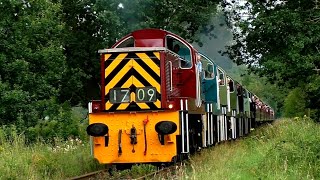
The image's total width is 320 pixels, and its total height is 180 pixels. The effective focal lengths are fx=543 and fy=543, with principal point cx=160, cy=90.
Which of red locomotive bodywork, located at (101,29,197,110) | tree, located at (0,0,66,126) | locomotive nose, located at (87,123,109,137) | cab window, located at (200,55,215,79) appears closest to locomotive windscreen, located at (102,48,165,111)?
red locomotive bodywork, located at (101,29,197,110)

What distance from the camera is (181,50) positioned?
13.2m

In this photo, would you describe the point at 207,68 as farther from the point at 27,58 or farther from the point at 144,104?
the point at 27,58

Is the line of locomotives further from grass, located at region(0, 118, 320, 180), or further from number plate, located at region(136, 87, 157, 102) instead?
grass, located at region(0, 118, 320, 180)

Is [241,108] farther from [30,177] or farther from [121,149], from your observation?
[30,177]

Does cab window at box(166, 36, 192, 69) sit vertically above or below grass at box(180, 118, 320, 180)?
above

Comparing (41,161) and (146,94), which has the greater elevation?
(146,94)

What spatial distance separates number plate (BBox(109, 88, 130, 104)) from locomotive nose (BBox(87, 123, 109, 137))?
716 millimetres

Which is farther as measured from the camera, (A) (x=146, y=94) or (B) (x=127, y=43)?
(B) (x=127, y=43)

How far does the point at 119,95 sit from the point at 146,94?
549mm

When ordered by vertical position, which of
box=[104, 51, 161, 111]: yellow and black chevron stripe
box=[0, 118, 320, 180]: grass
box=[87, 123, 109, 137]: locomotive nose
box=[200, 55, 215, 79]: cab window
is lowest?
box=[0, 118, 320, 180]: grass

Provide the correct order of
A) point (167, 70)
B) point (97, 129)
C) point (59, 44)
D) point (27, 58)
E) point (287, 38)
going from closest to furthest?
point (97, 129) → point (167, 70) → point (27, 58) → point (287, 38) → point (59, 44)

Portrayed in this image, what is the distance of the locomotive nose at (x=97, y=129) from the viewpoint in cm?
1031

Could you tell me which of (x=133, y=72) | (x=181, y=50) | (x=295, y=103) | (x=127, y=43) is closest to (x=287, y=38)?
(x=181, y=50)

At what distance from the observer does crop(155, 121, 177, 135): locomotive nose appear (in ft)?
33.0
